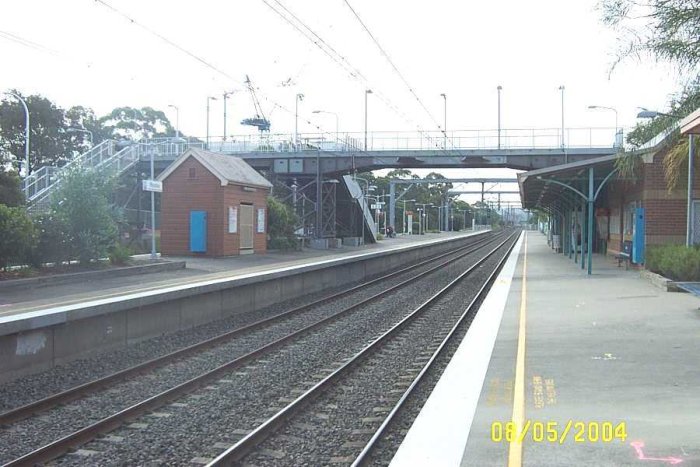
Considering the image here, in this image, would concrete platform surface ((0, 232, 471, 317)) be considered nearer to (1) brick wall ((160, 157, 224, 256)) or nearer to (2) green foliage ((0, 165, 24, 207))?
(1) brick wall ((160, 157, 224, 256))

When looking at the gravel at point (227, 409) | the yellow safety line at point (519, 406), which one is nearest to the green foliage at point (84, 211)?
the gravel at point (227, 409)

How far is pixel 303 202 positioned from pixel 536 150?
52.4ft

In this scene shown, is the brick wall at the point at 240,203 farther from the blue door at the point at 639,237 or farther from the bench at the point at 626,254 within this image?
the blue door at the point at 639,237

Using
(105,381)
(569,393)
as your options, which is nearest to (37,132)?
(105,381)

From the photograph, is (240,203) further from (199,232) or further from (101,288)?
(101,288)

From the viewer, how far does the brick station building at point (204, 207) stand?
1124 inches

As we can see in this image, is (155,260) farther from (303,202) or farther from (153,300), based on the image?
(303,202)

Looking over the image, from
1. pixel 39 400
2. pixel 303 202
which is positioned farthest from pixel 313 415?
pixel 303 202

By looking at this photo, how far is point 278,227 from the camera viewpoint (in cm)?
3619

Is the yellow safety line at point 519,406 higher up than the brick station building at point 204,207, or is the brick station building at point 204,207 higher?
the brick station building at point 204,207

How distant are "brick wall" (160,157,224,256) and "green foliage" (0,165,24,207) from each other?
830cm

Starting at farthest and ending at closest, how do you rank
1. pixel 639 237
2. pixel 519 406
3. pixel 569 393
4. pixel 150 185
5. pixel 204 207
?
pixel 204 207 < pixel 150 185 < pixel 639 237 < pixel 569 393 < pixel 519 406

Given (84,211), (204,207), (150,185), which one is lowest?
(84,211)

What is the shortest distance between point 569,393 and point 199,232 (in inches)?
920
